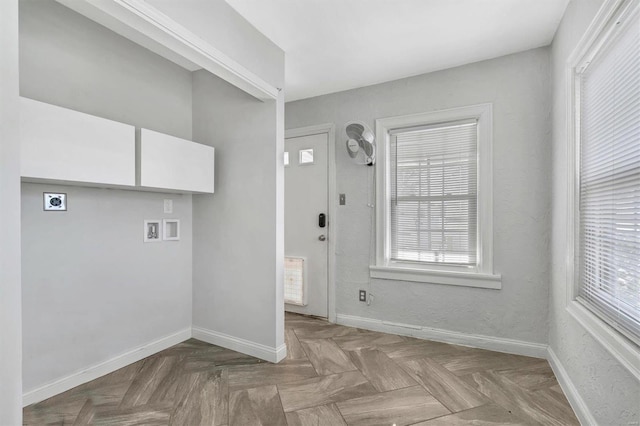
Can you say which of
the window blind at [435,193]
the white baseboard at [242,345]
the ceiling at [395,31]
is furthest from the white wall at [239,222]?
the window blind at [435,193]

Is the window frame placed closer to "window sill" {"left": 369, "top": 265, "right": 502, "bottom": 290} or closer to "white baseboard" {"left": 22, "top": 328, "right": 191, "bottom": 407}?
"window sill" {"left": 369, "top": 265, "right": 502, "bottom": 290}

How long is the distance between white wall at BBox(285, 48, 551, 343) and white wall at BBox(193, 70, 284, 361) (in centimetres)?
110

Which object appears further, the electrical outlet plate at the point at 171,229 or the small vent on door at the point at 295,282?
the small vent on door at the point at 295,282

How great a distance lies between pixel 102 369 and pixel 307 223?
2188 millimetres

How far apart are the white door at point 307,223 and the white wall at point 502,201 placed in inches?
18.3

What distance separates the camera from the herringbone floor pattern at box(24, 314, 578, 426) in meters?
1.82

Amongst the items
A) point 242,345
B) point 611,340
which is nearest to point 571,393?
point 611,340

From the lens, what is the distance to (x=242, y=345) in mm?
2660

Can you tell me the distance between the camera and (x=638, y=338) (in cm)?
130

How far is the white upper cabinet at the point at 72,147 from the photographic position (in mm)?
1639

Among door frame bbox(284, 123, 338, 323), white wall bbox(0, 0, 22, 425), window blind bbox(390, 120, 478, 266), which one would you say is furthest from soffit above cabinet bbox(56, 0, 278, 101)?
window blind bbox(390, 120, 478, 266)

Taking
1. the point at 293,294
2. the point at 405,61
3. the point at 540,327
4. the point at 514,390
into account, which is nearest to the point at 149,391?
the point at 293,294

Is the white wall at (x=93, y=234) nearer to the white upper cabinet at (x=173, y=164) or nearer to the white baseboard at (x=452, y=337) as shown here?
the white upper cabinet at (x=173, y=164)

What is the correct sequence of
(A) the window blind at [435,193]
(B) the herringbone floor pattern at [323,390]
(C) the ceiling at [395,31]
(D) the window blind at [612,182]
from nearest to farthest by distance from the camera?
(D) the window blind at [612,182] → (B) the herringbone floor pattern at [323,390] → (C) the ceiling at [395,31] → (A) the window blind at [435,193]
